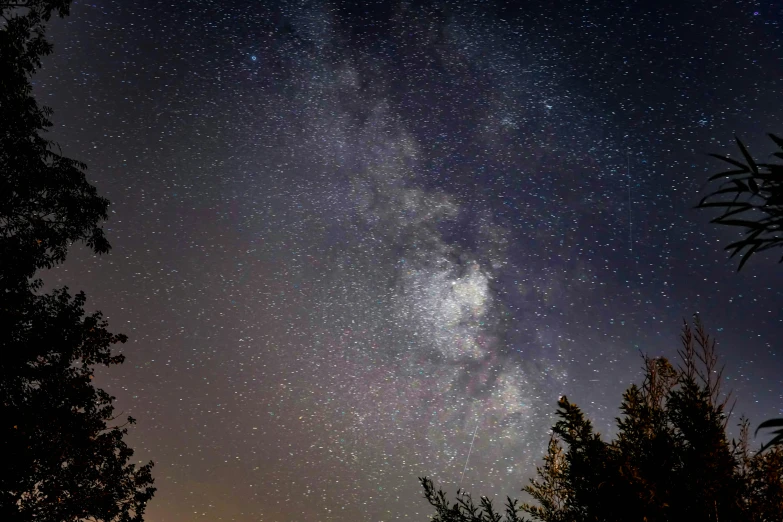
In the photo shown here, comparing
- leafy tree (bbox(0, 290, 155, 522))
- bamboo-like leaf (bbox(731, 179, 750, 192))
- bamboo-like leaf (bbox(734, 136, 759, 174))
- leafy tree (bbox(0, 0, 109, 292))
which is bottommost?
bamboo-like leaf (bbox(731, 179, 750, 192))

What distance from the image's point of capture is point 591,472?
10.6 feet

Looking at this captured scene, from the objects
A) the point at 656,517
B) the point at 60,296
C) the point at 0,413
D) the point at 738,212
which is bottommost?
the point at 656,517

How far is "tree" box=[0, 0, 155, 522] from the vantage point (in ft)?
23.5

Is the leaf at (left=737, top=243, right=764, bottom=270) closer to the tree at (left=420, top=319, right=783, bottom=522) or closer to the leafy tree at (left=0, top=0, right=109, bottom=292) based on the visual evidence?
the tree at (left=420, top=319, right=783, bottom=522)

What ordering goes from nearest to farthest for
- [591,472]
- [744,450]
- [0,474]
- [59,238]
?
[591,472], [744,450], [0,474], [59,238]

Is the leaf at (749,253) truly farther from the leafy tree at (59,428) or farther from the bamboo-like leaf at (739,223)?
the leafy tree at (59,428)

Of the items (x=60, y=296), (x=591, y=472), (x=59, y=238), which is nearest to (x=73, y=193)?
(x=59, y=238)

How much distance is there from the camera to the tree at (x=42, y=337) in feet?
23.5

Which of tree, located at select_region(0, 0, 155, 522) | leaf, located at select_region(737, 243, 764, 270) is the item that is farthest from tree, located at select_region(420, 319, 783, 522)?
tree, located at select_region(0, 0, 155, 522)

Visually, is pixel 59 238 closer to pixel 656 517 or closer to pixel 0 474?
pixel 0 474

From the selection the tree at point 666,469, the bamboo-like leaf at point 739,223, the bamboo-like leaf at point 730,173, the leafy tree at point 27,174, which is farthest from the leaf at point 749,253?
the leafy tree at point 27,174

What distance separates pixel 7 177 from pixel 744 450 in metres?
8.89

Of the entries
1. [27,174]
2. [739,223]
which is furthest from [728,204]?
[27,174]

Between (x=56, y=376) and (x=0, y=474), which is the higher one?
(x=56, y=376)
